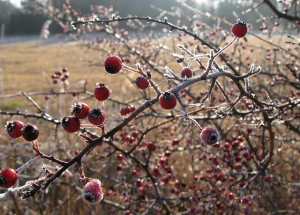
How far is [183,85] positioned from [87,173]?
314 centimetres

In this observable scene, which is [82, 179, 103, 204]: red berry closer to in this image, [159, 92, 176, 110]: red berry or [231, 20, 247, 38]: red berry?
[159, 92, 176, 110]: red berry

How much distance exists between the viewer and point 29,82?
13.3 meters

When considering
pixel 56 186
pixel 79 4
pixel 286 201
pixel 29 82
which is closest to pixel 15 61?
pixel 29 82

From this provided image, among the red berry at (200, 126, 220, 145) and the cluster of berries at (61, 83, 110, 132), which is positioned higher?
the cluster of berries at (61, 83, 110, 132)

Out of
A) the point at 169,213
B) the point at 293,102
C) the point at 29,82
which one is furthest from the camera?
the point at 29,82

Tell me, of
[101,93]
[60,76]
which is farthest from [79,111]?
[60,76]

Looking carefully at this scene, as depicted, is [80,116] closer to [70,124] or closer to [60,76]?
[70,124]

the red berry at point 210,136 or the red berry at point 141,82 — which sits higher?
the red berry at point 141,82

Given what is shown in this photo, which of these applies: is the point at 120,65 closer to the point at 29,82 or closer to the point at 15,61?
the point at 29,82

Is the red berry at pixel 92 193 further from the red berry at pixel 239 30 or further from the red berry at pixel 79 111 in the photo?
the red berry at pixel 239 30

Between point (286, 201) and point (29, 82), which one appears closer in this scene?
point (286, 201)

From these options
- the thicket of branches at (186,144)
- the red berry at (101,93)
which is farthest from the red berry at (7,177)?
the red berry at (101,93)

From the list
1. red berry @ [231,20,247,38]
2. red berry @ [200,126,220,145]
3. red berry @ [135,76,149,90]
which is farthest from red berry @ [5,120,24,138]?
red berry @ [231,20,247,38]

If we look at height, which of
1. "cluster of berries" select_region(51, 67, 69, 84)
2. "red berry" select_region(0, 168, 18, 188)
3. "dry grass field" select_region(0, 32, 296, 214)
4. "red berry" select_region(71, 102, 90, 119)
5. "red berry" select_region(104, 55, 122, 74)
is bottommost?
"red berry" select_region(0, 168, 18, 188)
